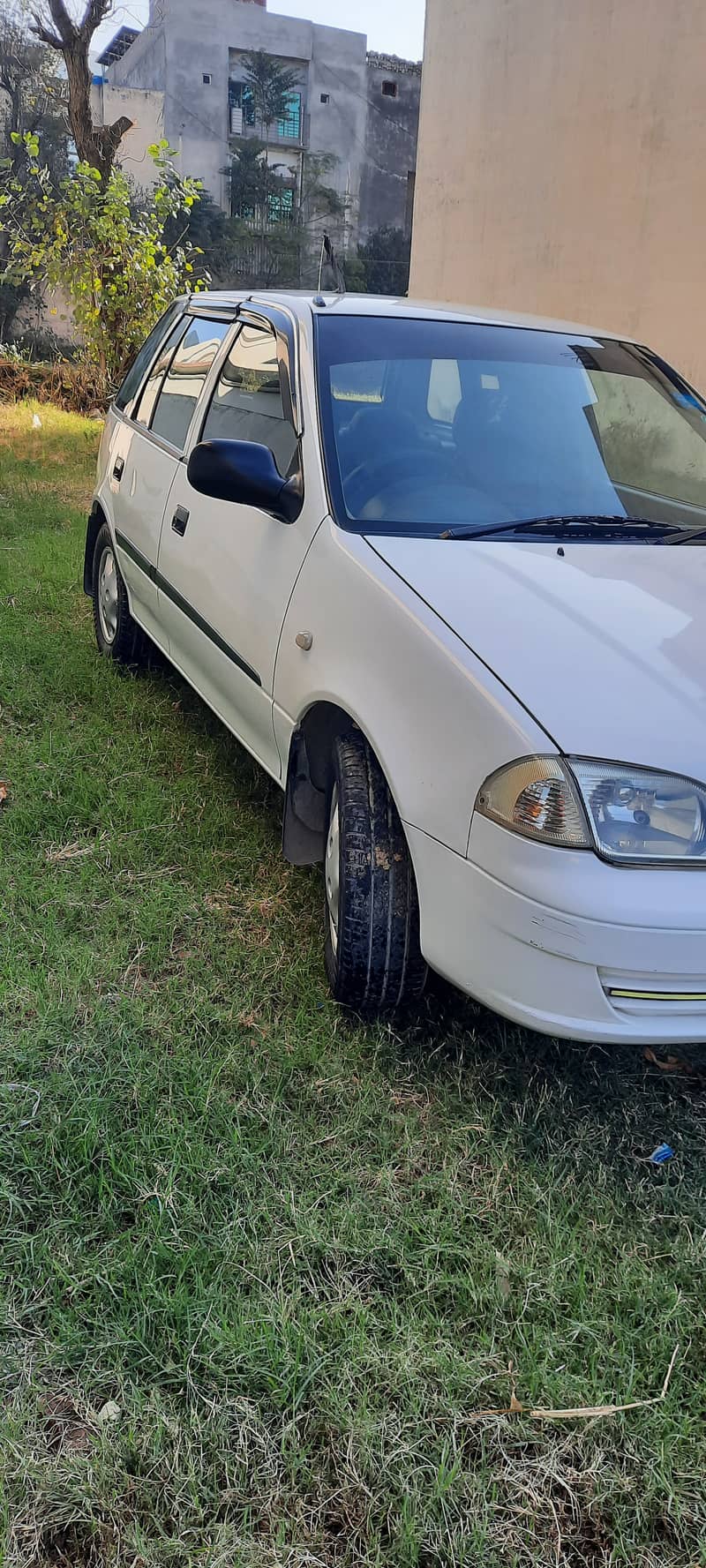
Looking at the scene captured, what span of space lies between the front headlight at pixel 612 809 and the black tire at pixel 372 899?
0.52 m

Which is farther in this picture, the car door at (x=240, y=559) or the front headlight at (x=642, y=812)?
the car door at (x=240, y=559)

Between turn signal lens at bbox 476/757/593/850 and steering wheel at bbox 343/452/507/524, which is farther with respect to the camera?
steering wheel at bbox 343/452/507/524

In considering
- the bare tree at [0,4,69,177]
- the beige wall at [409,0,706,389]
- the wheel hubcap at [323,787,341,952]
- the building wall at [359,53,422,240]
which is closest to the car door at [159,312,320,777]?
the wheel hubcap at [323,787,341,952]

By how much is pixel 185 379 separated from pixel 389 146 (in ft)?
126

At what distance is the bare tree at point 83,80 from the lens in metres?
14.4

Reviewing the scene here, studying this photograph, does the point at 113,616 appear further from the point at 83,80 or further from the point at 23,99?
the point at 23,99

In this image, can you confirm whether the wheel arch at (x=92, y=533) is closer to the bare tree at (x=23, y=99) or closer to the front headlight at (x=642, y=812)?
the front headlight at (x=642, y=812)

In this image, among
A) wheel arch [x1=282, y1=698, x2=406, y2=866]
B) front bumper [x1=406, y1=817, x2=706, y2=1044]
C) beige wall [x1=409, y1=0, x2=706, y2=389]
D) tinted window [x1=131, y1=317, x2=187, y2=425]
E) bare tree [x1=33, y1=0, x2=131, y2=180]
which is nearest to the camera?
front bumper [x1=406, y1=817, x2=706, y2=1044]

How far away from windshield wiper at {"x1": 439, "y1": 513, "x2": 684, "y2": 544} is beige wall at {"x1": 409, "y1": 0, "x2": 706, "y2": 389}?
6.40 meters

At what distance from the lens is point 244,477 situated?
9.67 ft

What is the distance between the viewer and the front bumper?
81.2 inches

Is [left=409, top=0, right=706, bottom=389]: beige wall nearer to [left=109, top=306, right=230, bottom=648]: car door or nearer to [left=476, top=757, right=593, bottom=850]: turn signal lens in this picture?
[left=109, top=306, right=230, bottom=648]: car door

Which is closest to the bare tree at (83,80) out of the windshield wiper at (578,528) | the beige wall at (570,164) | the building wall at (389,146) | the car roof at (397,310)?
the beige wall at (570,164)

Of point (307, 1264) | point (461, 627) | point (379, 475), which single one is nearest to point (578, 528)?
point (379, 475)
